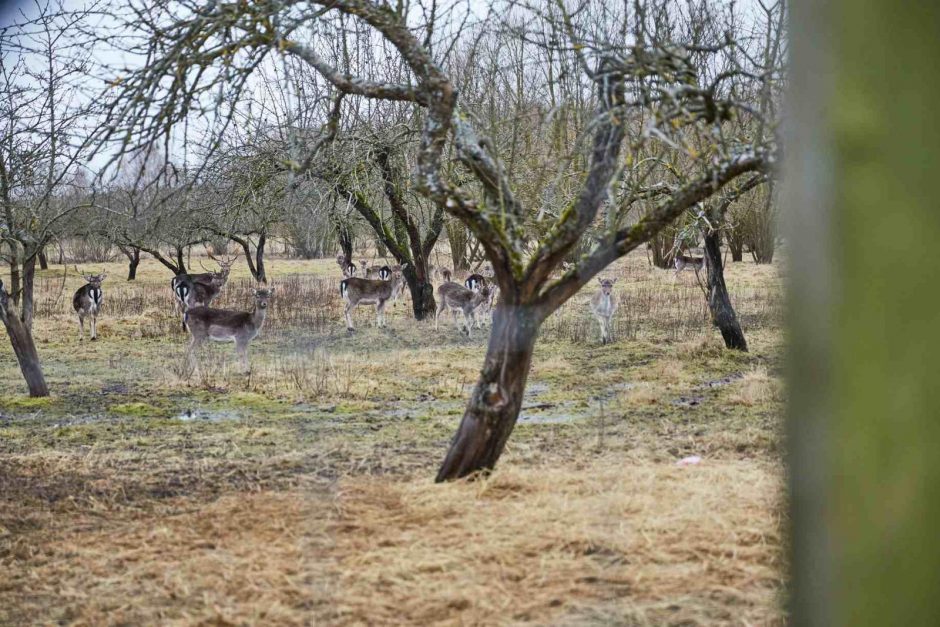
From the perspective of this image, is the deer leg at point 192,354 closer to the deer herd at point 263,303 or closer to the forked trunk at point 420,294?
the deer herd at point 263,303

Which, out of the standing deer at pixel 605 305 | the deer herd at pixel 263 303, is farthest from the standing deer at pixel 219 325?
the standing deer at pixel 605 305

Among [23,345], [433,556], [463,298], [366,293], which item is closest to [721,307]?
[463,298]

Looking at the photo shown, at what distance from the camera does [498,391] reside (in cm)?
678

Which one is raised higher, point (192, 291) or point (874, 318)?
point (874, 318)

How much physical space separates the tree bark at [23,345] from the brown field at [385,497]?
25 cm

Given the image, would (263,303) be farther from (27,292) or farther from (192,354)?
(27,292)

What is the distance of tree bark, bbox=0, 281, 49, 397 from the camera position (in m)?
11.9

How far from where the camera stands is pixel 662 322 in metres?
20.2

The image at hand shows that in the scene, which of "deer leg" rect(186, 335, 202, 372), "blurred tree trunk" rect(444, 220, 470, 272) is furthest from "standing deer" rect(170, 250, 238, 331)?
"blurred tree trunk" rect(444, 220, 470, 272)

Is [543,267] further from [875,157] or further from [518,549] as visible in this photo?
[875,157]

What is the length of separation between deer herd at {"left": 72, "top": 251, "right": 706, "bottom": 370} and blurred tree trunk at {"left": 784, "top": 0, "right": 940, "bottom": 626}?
14.8 m

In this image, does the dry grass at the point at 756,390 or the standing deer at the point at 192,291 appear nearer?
the dry grass at the point at 756,390

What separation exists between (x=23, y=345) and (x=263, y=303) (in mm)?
5112

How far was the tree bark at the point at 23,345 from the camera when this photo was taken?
11.9 meters
